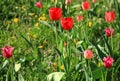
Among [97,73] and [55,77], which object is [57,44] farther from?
[97,73]

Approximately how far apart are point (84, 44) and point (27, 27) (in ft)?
4.80

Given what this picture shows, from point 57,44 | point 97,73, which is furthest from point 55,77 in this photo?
point 57,44

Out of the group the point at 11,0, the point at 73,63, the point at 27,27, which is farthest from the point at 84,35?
the point at 11,0

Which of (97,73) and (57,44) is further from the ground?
(57,44)

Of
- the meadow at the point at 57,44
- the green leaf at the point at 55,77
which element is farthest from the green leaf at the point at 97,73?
the green leaf at the point at 55,77

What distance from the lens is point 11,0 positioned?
509 cm

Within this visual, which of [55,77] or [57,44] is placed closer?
[55,77]

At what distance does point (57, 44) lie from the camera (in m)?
3.03

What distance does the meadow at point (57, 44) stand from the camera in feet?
8.82

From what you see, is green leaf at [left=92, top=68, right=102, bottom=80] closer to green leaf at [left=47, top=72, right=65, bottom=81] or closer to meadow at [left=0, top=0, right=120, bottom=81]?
meadow at [left=0, top=0, right=120, bottom=81]

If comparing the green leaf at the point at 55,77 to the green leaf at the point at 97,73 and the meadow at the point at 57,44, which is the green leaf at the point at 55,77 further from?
the green leaf at the point at 97,73

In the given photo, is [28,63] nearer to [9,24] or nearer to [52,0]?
[9,24]

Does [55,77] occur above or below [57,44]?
below

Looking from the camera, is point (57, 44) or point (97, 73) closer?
point (97, 73)
